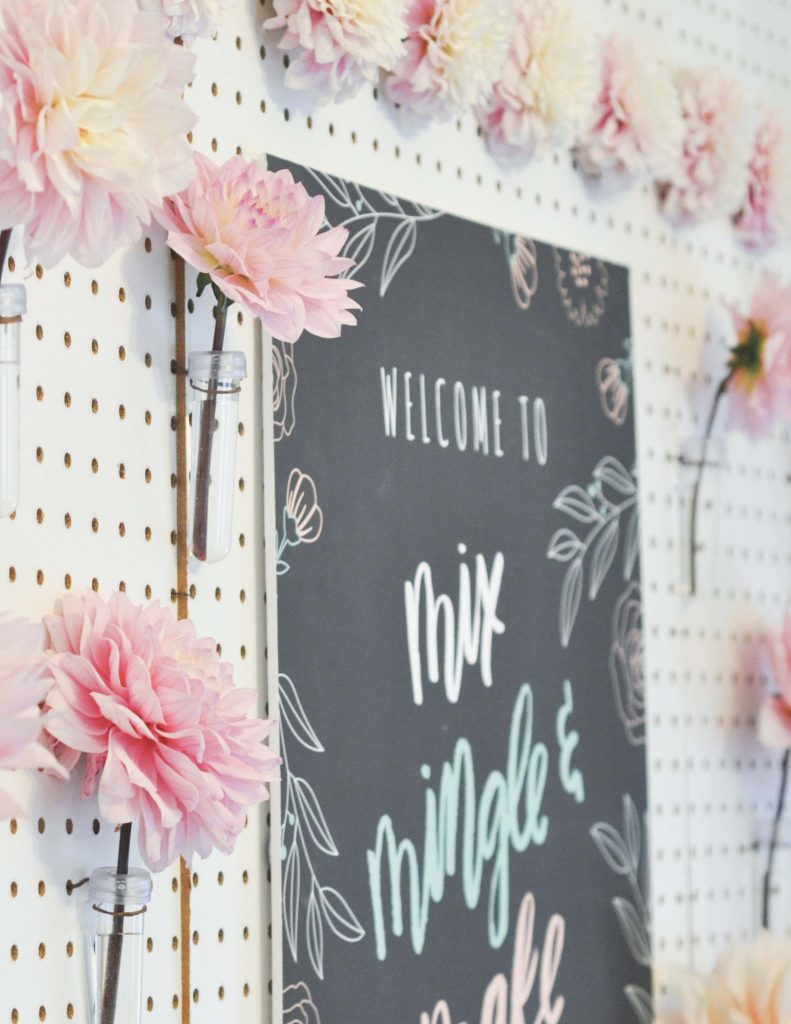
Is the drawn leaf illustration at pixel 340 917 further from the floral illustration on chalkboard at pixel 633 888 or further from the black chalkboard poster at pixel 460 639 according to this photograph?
the floral illustration on chalkboard at pixel 633 888

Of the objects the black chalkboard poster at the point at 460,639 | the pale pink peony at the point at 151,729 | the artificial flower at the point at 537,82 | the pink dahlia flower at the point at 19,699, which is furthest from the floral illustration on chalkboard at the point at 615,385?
the pink dahlia flower at the point at 19,699

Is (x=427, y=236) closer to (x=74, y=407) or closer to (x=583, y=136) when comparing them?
(x=583, y=136)

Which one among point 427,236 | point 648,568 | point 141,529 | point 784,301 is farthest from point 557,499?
point 141,529

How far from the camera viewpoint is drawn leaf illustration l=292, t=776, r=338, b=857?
1.16 metres

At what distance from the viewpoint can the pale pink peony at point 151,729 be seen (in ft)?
3.03

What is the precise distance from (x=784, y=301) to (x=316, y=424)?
71cm

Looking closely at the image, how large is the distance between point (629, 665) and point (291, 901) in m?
0.54

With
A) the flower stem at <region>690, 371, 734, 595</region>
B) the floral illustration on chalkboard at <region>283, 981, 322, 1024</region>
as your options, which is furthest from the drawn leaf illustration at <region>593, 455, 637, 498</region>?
the floral illustration on chalkboard at <region>283, 981, 322, 1024</region>

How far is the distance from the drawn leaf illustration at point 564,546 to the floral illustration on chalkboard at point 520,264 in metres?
0.23

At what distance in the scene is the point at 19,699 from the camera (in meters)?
0.80

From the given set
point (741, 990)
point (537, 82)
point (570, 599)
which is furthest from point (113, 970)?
point (537, 82)

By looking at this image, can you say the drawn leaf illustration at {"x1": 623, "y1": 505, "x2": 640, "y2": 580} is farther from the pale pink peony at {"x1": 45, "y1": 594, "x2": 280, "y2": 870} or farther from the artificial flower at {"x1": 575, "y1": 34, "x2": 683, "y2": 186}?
the pale pink peony at {"x1": 45, "y1": 594, "x2": 280, "y2": 870}

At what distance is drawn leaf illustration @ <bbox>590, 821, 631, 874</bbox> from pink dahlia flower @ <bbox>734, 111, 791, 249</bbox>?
2.48ft

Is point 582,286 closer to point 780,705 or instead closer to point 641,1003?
point 780,705
